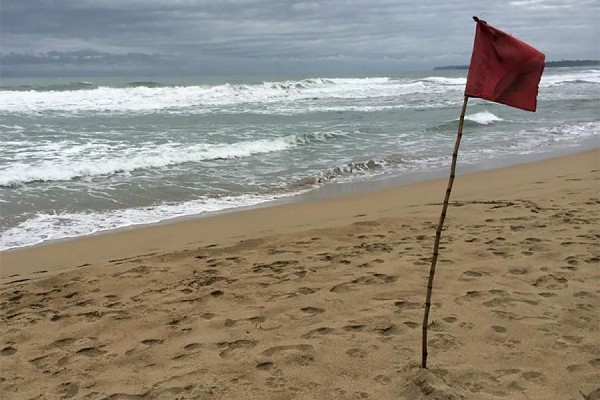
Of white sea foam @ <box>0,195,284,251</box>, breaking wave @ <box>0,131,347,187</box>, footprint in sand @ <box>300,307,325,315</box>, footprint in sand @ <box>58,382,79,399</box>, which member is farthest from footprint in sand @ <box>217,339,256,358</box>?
breaking wave @ <box>0,131,347,187</box>

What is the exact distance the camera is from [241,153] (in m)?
12.4

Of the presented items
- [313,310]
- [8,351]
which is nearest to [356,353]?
[313,310]

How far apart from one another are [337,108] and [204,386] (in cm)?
2266

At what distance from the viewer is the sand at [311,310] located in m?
3.19

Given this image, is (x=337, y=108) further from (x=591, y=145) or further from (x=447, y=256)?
(x=447, y=256)

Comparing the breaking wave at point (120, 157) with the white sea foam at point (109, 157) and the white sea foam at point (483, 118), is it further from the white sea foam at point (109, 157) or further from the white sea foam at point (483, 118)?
the white sea foam at point (483, 118)

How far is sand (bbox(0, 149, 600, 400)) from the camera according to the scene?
319cm

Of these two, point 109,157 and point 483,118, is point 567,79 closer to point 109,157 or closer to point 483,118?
point 483,118

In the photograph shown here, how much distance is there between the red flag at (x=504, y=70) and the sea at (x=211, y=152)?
17.6ft

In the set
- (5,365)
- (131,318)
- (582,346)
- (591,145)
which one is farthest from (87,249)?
(591,145)

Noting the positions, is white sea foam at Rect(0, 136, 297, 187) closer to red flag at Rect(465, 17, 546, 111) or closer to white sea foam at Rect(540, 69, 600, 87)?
red flag at Rect(465, 17, 546, 111)

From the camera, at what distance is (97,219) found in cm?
719

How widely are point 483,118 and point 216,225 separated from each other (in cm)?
1465

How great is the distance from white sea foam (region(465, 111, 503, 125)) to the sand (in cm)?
1213
